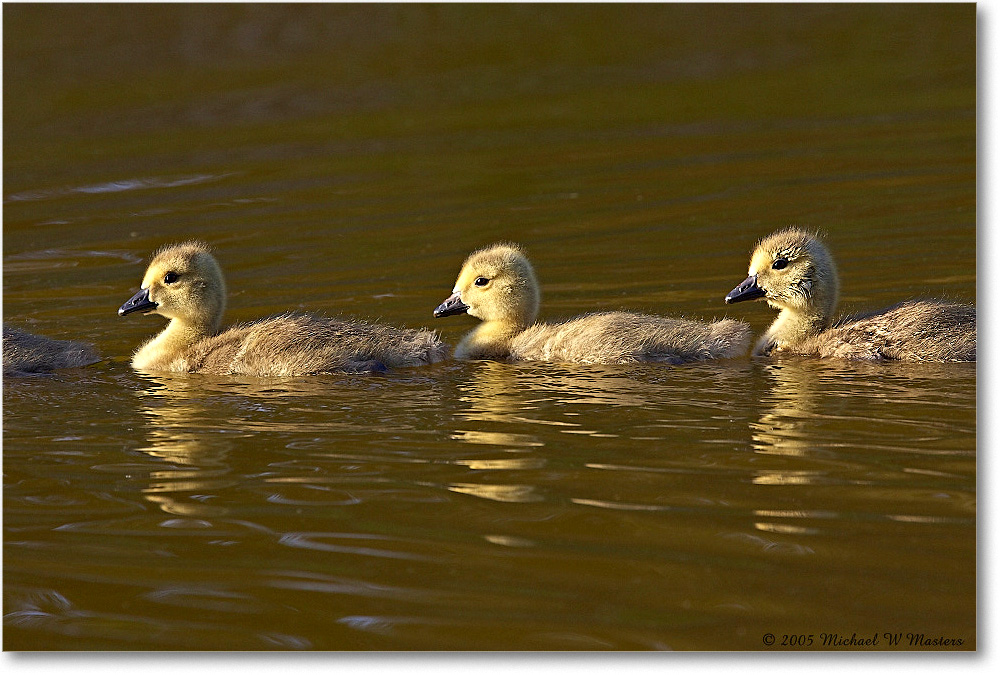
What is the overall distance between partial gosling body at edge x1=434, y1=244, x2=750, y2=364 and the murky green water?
0.21 metres

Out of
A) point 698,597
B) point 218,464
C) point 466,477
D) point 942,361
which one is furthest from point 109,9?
point 698,597

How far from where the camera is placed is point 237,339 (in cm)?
844

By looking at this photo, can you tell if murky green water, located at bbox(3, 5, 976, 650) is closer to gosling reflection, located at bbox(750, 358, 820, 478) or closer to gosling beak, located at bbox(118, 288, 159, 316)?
gosling reflection, located at bbox(750, 358, 820, 478)

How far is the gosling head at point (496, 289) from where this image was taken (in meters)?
8.88

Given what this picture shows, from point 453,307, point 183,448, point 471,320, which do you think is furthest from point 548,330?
point 183,448

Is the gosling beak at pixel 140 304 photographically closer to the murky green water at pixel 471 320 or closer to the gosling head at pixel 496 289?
the murky green water at pixel 471 320

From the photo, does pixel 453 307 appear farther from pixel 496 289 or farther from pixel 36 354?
pixel 36 354

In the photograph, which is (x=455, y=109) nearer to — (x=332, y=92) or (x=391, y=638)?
(x=332, y=92)

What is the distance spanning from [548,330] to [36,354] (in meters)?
2.95

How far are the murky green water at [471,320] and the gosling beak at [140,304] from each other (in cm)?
36

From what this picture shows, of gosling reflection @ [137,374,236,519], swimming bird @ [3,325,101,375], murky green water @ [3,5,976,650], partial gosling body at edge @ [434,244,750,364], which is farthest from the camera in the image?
swimming bird @ [3,325,101,375]

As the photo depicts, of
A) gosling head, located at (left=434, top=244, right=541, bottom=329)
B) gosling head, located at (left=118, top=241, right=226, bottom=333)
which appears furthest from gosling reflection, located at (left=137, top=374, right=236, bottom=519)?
gosling head, located at (left=434, top=244, right=541, bottom=329)

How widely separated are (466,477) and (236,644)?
64.8 inches

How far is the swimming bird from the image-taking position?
28.0 ft
